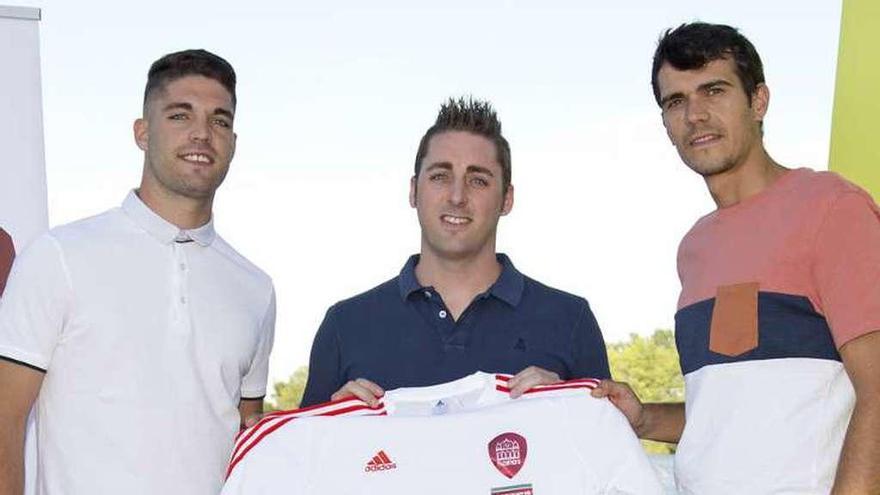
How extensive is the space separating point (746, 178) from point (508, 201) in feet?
2.00

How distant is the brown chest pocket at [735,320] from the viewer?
2.35m

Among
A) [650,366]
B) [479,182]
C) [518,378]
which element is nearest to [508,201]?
[479,182]

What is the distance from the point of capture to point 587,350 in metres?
2.71

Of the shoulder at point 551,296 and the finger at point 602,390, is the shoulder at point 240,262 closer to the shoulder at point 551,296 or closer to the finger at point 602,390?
the shoulder at point 551,296

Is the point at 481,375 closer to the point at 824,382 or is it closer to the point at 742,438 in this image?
the point at 742,438

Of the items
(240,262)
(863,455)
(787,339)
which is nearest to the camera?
(863,455)

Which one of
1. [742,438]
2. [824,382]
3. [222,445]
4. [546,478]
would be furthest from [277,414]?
[824,382]

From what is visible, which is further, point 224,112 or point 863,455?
point 224,112

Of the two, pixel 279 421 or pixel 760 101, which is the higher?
pixel 760 101

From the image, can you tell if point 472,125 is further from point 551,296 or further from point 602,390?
point 602,390

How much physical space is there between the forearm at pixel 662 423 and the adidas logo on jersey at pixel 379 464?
650mm

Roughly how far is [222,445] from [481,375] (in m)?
0.65

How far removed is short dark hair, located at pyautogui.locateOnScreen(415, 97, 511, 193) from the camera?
2.81 metres

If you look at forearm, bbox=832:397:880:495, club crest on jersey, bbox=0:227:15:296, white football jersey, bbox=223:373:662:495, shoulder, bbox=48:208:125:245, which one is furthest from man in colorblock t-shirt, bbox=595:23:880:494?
club crest on jersey, bbox=0:227:15:296
